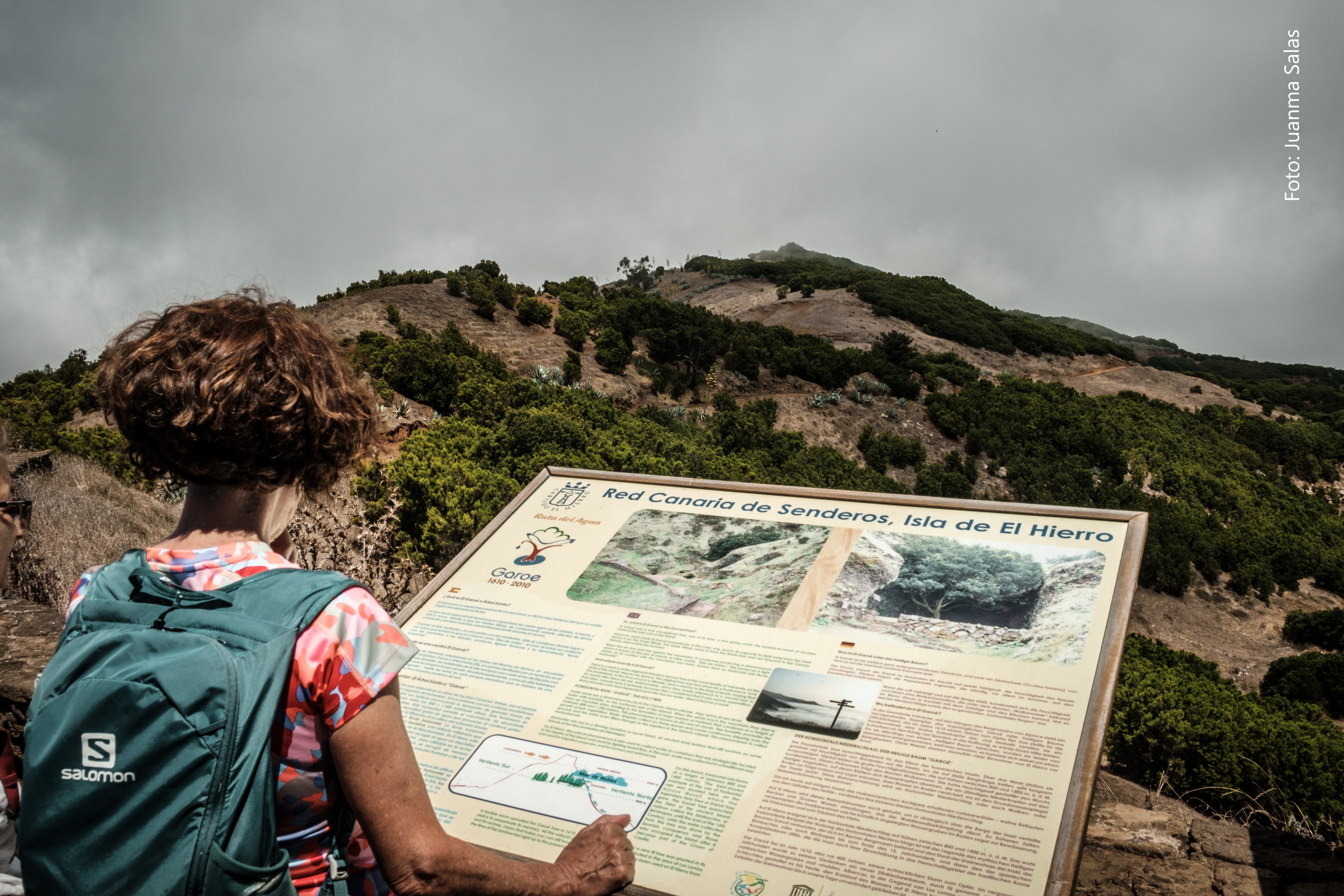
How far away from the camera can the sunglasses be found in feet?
5.83

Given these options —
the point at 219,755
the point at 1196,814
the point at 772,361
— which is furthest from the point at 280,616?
the point at 772,361

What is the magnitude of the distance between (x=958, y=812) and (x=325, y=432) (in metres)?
1.66

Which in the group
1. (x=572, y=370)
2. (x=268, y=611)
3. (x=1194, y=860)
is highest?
(x=572, y=370)

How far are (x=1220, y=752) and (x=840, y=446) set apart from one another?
34.9 ft

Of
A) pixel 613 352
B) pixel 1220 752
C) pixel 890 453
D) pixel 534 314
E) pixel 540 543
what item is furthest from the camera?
pixel 534 314

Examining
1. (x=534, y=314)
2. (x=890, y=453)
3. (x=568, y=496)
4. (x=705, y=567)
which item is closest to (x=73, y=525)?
(x=568, y=496)

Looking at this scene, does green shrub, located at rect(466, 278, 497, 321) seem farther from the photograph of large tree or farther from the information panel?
the photograph of large tree

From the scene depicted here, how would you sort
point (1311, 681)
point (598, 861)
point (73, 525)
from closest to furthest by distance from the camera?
point (598, 861)
point (73, 525)
point (1311, 681)

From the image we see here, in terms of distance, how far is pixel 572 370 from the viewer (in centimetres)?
1456

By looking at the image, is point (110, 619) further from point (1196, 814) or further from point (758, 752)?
point (1196, 814)

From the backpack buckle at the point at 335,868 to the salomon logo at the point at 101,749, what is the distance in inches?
15.6

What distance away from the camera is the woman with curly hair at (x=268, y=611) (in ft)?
3.99

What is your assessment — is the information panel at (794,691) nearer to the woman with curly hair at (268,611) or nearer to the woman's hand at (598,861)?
the woman's hand at (598,861)

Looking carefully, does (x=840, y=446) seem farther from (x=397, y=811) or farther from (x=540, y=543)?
(x=397, y=811)
